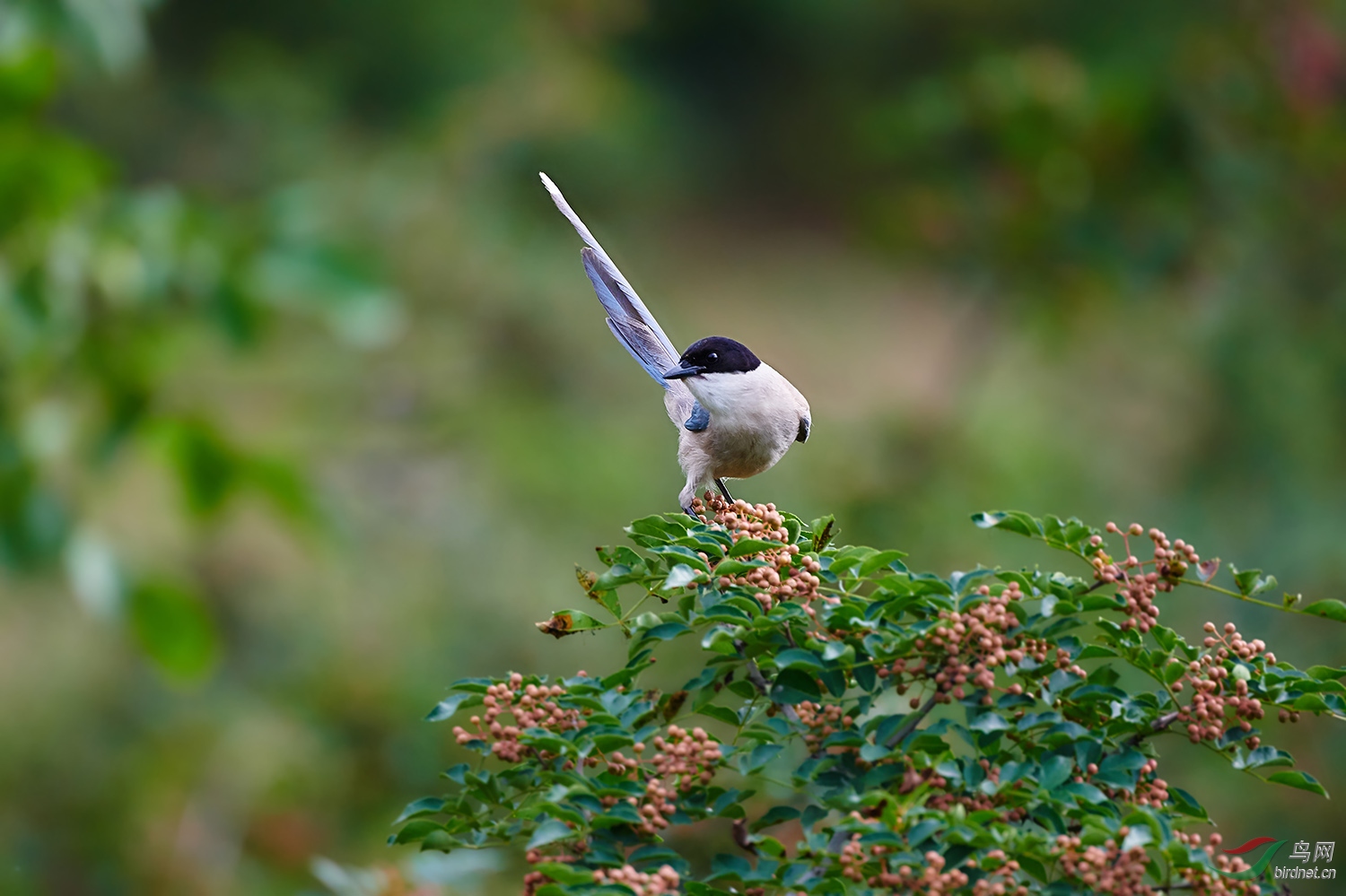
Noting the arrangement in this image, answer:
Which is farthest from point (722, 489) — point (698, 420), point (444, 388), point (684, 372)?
point (444, 388)

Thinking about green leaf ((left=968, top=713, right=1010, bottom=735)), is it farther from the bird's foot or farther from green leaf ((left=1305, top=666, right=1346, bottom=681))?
the bird's foot

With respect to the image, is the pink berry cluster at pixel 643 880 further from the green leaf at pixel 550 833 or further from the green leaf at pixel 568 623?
the green leaf at pixel 568 623

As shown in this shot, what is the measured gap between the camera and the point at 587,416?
6402 mm

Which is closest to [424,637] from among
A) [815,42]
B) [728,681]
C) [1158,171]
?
[1158,171]

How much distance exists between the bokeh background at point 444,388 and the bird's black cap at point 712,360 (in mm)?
595

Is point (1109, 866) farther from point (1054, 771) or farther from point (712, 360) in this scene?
point (712, 360)

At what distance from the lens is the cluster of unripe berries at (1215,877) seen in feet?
3.91

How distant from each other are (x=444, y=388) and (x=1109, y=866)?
492 cm

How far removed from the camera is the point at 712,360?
6.81ft

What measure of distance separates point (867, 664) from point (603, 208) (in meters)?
6.68

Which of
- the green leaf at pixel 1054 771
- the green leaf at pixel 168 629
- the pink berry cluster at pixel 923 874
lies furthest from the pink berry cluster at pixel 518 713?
the green leaf at pixel 168 629

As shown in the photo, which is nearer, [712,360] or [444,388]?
[712,360]

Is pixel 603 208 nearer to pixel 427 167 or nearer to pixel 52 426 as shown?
pixel 427 167

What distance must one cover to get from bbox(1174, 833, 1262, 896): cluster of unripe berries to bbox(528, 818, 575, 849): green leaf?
56cm
